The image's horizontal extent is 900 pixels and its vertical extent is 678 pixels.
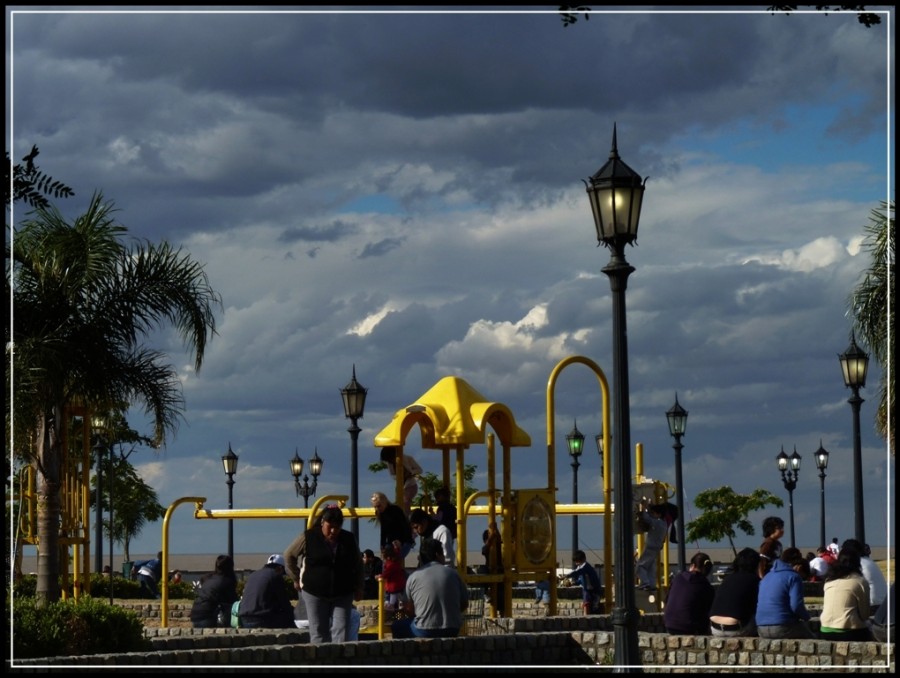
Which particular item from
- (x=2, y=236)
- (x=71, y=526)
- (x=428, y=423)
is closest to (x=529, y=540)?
(x=428, y=423)

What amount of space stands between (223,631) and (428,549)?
10.3ft

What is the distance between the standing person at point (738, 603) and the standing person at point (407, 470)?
548 cm

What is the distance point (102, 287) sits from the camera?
20641 mm

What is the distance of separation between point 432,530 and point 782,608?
15.5ft

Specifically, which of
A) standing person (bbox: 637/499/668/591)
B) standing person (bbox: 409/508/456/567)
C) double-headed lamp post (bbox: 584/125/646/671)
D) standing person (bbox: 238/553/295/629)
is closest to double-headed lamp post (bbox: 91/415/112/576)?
standing person (bbox: 238/553/295/629)

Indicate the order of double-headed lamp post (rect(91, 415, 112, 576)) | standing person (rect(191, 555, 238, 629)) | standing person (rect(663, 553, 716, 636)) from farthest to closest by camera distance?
double-headed lamp post (rect(91, 415, 112, 576))
standing person (rect(191, 555, 238, 629))
standing person (rect(663, 553, 716, 636))

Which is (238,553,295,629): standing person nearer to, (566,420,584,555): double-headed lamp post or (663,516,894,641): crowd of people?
(663,516,894,641): crowd of people

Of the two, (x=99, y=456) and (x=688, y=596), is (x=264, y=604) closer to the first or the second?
(x=688, y=596)

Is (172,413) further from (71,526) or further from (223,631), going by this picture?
(223,631)

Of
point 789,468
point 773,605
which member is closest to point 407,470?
point 773,605

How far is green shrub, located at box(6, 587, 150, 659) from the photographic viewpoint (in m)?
14.3

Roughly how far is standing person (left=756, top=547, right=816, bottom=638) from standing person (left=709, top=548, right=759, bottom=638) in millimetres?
237

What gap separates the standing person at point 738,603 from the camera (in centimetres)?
1389

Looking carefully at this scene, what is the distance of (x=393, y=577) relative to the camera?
16922 millimetres
